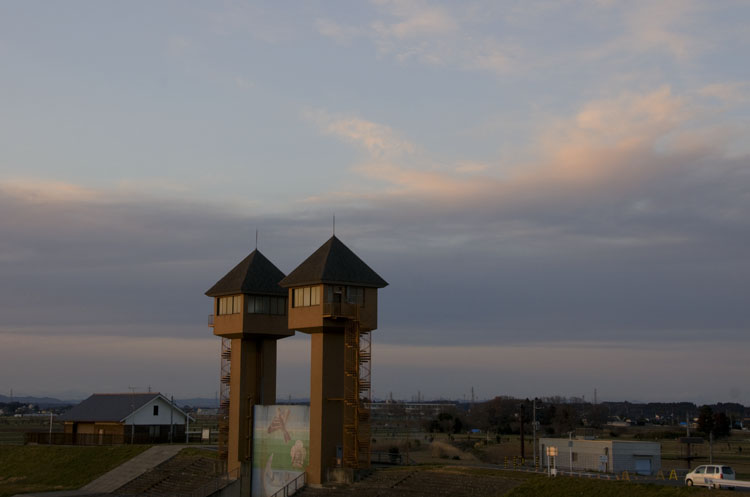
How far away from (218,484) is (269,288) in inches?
613

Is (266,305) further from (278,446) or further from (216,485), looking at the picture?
(216,485)

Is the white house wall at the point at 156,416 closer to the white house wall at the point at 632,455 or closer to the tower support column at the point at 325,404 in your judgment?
the tower support column at the point at 325,404

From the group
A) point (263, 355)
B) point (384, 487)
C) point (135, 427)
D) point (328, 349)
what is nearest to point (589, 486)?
point (384, 487)

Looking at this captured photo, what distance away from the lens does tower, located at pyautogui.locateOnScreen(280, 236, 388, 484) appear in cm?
5728

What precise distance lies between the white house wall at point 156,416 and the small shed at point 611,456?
49.4 meters

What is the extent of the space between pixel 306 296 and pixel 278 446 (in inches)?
470

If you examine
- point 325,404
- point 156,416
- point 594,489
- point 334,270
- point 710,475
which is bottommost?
point 594,489

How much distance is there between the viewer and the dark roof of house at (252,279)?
6550cm

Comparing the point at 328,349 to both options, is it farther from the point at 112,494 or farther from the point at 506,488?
the point at 112,494

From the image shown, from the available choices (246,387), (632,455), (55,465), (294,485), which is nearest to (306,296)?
(246,387)

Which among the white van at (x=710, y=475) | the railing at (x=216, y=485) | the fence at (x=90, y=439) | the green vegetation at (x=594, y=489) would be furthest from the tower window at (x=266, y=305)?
the white van at (x=710, y=475)

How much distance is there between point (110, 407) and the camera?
94.4 metres

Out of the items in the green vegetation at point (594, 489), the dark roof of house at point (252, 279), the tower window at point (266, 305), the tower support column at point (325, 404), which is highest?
the dark roof of house at point (252, 279)

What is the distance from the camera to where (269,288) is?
6600 cm
